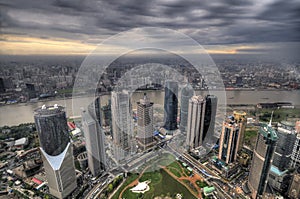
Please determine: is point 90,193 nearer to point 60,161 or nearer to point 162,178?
point 60,161

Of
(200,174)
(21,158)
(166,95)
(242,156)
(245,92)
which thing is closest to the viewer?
(200,174)

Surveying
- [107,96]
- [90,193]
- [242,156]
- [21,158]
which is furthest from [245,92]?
[21,158]

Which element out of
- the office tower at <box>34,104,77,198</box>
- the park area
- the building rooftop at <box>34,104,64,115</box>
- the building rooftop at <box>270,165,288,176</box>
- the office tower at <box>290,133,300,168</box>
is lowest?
the park area

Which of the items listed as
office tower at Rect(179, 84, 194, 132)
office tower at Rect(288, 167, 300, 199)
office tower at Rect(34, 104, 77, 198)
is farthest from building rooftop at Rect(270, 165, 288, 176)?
office tower at Rect(34, 104, 77, 198)

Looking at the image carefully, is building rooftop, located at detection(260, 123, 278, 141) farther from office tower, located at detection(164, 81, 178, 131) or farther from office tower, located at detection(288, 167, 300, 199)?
office tower, located at detection(164, 81, 178, 131)

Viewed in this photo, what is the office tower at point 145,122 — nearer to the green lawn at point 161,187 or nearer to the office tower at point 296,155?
the green lawn at point 161,187

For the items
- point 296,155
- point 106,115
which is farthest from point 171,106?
point 296,155

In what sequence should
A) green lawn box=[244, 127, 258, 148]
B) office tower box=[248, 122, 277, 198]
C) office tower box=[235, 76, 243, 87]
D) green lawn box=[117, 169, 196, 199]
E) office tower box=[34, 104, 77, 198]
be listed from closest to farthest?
office tower box=[34, 104, 77, 198], office tower box=[248, 122, 277, 198], green lawn box=[117, 169, 196, 199], green lawn box=[244, 127, 258, 148], office tower box=[235, 76, 243, 87]
